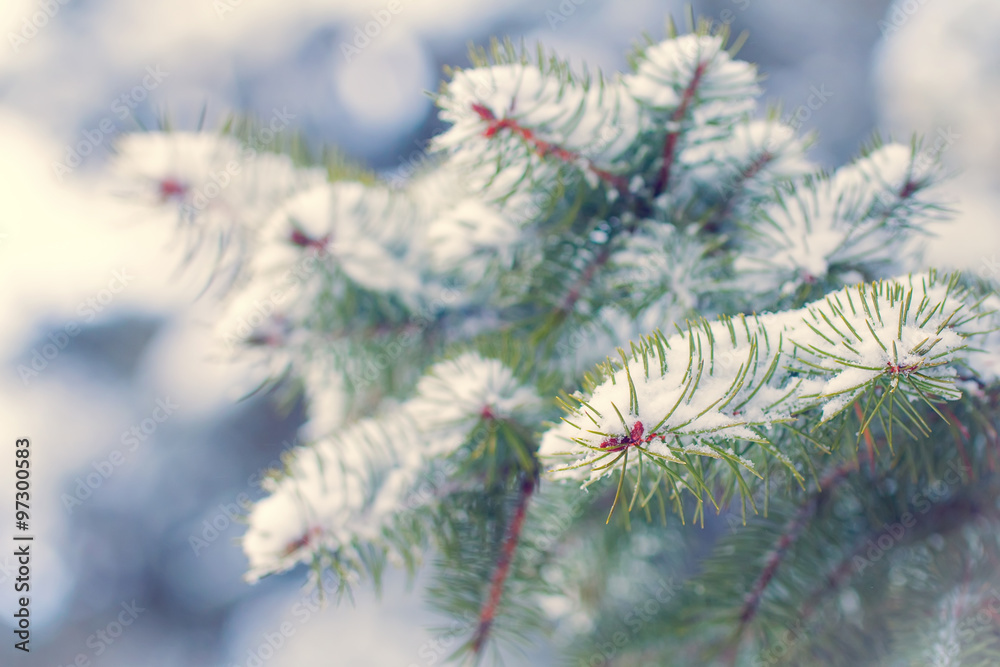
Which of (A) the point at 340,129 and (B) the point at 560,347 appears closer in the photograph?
(B) the point at 560,347

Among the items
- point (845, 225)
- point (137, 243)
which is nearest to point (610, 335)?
point (845, 225)

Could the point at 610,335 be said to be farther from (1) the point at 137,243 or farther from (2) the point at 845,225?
(1) the point at 137,243

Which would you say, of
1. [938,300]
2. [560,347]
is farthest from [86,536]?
[938,300]

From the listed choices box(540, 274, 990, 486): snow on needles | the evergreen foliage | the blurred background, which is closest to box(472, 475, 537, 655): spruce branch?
the evergreen foliage

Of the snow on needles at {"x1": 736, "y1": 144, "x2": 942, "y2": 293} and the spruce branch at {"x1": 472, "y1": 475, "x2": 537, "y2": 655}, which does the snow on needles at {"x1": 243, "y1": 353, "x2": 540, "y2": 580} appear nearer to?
the spruce branch at {"x1": 472, "y1": 475, "x2": 537, "y2": 655}

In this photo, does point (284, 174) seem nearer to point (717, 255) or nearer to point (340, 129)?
point (717, 255)
